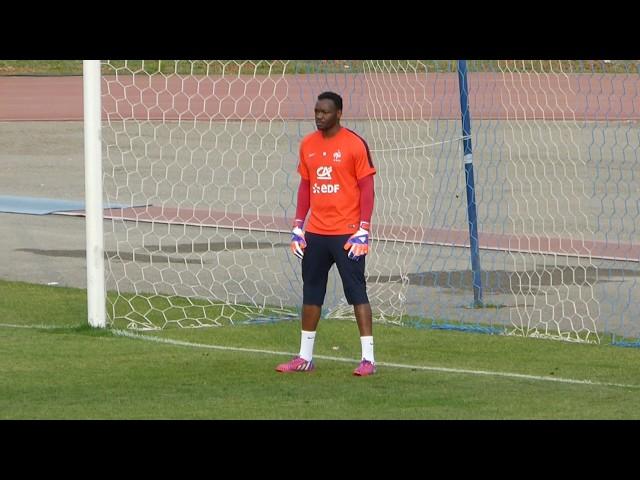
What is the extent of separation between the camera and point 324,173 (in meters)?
9.89

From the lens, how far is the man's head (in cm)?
972

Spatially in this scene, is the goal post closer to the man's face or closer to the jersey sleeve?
the man's face

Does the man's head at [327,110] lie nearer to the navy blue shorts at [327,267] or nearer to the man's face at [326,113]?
the man's face at [326,113]

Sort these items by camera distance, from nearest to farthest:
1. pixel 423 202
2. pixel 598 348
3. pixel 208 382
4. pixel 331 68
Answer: pixel 208 382 → pixel 598 348 → pixel 331 68 → pixel 423 202

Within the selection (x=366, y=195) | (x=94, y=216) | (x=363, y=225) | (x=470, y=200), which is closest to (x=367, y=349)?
(x=363, y=225)

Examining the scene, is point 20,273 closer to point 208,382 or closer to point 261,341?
point 261,341

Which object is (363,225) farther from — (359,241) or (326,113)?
(326,113)

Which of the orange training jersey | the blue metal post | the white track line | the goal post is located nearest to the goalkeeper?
the orange training jersey

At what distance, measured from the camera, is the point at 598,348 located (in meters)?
11.2

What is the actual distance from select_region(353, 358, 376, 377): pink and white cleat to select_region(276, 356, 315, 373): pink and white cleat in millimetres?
350

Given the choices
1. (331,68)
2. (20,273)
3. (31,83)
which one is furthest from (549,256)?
(31,83)

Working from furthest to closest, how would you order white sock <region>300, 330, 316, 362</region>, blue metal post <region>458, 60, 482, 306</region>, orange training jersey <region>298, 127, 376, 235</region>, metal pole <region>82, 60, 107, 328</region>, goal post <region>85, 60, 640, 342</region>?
blue metal post <region>458, 60, 482, 306</region> → goal post <region>85, 60, 640, 342</region> → metal pole <region>82, 60, 107, 328</region> → white sock <region>300, 330, 316, 362</region> → orange training jersey <region>298, 127, 376, 235</region>

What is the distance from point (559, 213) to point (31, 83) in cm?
2682

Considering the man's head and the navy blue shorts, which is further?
the navy blue shorts
